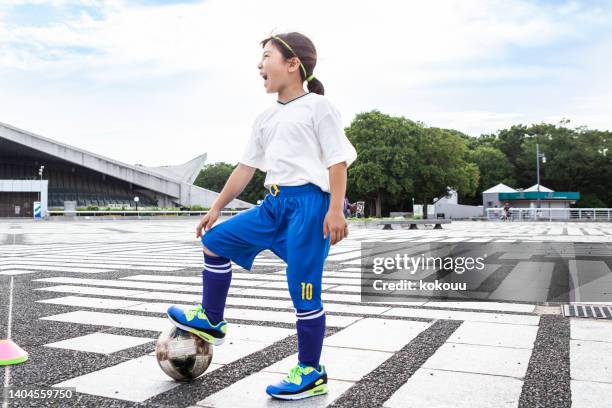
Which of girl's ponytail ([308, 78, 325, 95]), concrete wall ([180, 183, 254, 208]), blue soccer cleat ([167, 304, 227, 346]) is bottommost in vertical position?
blue soccer cleat ([167, 304, 227, 346])

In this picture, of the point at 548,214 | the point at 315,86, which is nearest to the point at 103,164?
the point at 548,214

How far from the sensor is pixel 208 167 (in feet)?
306

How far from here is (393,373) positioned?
127 inches

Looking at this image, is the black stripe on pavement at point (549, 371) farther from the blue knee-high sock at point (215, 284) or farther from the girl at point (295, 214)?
the blue knee-high sock at point (215, 284)

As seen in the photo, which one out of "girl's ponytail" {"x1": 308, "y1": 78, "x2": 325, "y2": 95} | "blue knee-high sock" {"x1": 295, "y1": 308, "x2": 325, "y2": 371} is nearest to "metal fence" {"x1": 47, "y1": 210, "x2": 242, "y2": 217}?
"girl's ponytail" {"x1": 308, "y1": 78, "x2": 325, "y2": 95}

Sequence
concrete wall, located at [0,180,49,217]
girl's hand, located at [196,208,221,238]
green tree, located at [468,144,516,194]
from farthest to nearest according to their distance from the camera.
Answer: green tree, located at [468,144,516,194]
concrete wall, located at [0,180,49,217]
girl's hand, located at [196,208,221,238]

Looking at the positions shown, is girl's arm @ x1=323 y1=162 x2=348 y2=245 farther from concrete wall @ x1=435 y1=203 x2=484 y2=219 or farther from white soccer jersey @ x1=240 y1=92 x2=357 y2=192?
concrete wall @ x1=435 y1=203 x2=484 y2=219

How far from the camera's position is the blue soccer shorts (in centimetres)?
284

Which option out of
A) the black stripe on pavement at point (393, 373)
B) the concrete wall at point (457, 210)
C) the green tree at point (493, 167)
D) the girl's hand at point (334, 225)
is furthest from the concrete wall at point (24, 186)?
the girl's hand at point (334, 225)

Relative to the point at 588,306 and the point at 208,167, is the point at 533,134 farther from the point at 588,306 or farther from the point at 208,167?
the point at 588,306

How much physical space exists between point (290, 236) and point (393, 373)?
41.0 inches

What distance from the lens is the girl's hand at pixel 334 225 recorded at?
2807 millimetres

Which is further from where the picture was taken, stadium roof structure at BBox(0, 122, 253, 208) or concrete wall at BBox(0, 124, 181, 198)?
stadium roof structure at BBox(0, 122, 253, 208)

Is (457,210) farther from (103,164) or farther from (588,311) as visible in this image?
(588,311)
